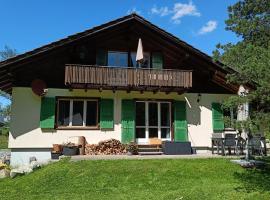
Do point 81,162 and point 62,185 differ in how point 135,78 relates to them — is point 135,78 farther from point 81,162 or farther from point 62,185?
point 62,185

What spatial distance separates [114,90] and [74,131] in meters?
2.73

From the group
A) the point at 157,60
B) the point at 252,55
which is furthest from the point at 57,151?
the point at 252,55

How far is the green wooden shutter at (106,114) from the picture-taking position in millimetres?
16594

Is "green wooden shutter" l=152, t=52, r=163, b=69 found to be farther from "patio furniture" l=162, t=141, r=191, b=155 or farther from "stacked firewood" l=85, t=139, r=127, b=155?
"stacked firewood" l=85, t=139, r=127, b=155

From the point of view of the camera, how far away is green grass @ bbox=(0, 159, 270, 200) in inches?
367

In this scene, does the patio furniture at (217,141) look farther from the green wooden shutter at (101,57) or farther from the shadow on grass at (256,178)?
the green wooden shutter at (101,57)

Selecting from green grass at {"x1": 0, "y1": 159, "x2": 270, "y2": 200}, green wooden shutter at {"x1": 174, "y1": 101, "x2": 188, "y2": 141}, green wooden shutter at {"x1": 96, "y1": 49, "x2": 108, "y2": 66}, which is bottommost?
green grass at {"x1": 0, "y1": 159, "x2": 270, "y2": 200}

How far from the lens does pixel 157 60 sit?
17.6 m

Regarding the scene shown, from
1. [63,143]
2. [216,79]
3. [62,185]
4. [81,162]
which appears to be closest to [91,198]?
[62,185]

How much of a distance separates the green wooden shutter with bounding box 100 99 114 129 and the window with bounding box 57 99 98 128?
326mm

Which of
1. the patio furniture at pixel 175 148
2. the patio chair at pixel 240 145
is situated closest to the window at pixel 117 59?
the patio furniture at pixel 175 148

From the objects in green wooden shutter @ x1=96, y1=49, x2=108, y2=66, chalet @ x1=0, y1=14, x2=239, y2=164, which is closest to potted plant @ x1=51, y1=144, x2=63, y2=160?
chalet @ x1=0, y1=14, x2=239, y2=164

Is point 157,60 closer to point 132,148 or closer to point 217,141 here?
point 132,148

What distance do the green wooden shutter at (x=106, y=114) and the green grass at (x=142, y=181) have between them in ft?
12.5
